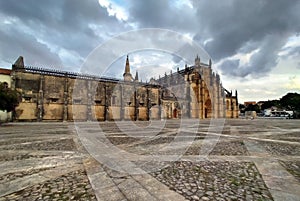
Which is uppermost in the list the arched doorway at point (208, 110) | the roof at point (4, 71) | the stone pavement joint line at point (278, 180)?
the roof at point (4, 71)

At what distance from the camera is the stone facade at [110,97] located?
93.0ft

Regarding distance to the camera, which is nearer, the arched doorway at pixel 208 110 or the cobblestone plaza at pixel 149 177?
the cobblestone plaza at pixel 149 177

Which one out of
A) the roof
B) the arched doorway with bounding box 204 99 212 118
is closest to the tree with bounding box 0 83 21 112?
the roof

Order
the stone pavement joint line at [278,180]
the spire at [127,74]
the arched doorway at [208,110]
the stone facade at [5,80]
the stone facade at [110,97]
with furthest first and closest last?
the arched doorway at [208,110] → the spire at [127,74] → the stone facade at [110,97] → the stone facade at [5,80] → the stone pavement joint line at [278,180]

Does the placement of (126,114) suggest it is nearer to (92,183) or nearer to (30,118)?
(30,118)

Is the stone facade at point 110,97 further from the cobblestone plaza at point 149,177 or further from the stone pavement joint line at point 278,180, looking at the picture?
the stone pavement joint line at point 278,180

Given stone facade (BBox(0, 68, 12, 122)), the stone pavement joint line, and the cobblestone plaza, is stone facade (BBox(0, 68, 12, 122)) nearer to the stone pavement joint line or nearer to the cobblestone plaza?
the cobblestone plaza

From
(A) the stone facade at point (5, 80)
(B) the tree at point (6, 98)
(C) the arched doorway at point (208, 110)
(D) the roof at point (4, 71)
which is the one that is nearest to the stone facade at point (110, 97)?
(C) the arched doorway at point (208, 110)

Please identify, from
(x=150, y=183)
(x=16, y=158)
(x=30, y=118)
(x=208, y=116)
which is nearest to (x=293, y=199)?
(x=150, y=183)

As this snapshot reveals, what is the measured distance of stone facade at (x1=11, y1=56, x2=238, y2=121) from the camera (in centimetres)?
2834

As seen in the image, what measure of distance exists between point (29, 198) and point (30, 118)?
97.7 feet

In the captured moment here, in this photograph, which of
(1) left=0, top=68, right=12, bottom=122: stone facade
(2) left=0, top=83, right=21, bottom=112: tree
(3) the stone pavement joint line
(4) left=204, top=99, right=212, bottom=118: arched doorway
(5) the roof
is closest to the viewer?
(3) the stone pavement joint line

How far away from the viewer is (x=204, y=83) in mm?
52875

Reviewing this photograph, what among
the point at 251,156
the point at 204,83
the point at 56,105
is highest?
the point at 204,83
